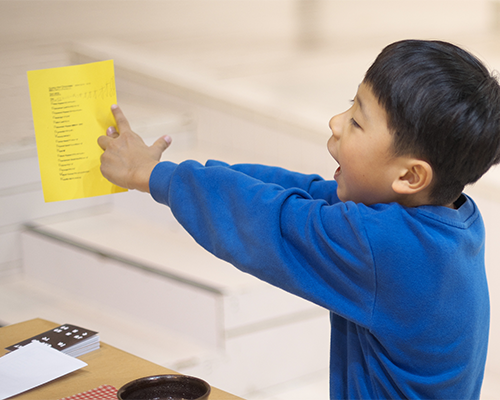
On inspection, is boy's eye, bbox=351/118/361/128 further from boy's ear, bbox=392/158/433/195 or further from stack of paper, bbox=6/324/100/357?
stack of paper, bbox=6/324/100/357

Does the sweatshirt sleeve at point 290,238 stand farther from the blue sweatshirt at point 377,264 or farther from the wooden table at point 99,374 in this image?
the wooden table at point 99,374

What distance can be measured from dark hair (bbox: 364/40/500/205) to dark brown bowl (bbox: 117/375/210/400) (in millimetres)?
375

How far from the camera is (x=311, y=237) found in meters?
0.67

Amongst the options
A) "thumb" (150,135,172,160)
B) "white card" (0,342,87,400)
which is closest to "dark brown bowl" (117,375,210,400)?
"white card" (0,342,87,400)

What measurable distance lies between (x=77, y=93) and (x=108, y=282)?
1.20m

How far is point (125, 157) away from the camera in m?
0.85

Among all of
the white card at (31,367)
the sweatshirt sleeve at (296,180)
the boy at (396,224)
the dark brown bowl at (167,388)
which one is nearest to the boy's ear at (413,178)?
the boy at (396,224)

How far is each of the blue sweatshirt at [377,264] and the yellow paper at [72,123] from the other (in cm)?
21

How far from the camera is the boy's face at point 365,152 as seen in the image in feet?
2.21

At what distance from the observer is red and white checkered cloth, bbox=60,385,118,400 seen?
810mm

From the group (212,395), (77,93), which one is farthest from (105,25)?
(212,395)

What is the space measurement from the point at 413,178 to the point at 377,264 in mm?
113

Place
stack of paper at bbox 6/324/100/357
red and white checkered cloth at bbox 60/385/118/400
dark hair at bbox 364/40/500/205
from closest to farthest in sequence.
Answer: dark hair at bbox 364/40/500/205, red and white checkered cloth at bbox 60/385/118/400, stack of paper at bbox 6/324/100/357

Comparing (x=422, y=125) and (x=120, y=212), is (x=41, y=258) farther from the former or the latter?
(x=422, y=125)
